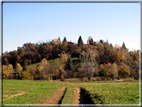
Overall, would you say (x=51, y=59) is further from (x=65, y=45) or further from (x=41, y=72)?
(x=41, y=72)

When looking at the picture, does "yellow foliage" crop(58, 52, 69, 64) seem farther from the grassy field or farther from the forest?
the grassy field

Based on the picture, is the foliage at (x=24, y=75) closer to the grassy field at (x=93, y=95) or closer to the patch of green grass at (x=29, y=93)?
the patch of green grass at (x=29, y=93)

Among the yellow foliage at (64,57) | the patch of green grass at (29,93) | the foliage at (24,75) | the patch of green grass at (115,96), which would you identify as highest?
the yellow foliage at (64,57)

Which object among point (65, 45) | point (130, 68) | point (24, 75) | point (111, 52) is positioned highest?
point (65, 45)

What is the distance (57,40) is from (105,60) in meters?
25.2

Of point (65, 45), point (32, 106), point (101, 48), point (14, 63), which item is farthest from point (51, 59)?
point (32, 106)

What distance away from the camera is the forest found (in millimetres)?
41969

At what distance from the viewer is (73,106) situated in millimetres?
11297

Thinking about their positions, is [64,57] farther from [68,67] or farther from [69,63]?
[68,67]

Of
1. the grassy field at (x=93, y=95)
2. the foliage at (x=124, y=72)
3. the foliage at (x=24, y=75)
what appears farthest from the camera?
the foliage at (x=24, y=75)

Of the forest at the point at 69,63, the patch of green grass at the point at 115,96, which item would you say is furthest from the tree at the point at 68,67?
the patch of green grass at the point at 115,96

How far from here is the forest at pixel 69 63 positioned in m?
42.0

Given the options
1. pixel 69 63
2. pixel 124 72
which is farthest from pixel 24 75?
pixel 124 72

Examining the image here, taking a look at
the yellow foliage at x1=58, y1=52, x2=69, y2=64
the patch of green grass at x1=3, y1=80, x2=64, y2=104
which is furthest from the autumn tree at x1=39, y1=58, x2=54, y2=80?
the patch of green grass at x1=3, y1=80, x2=64, y2=104
